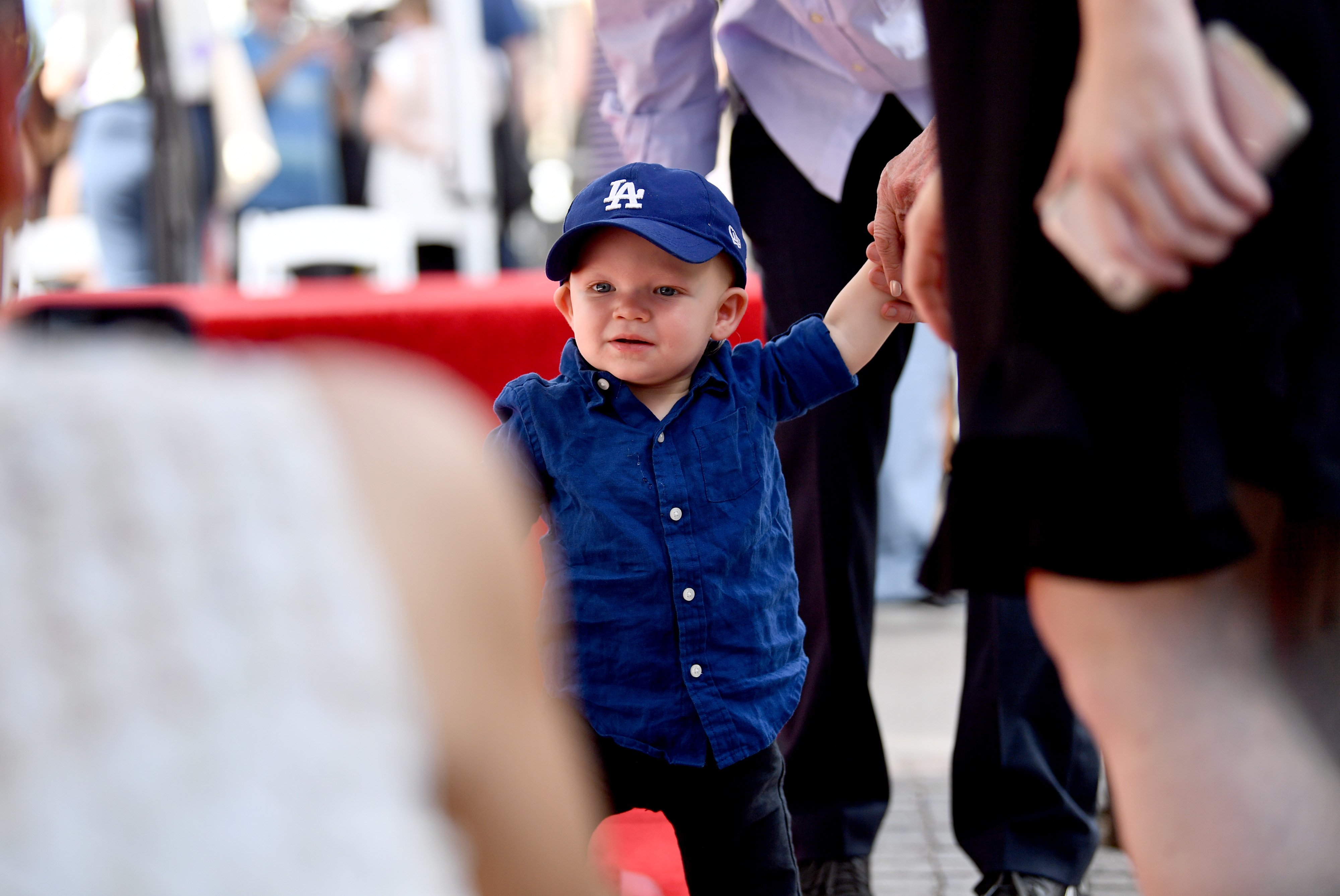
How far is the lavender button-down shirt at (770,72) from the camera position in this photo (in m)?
1.68

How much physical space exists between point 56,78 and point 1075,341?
4348 millimetres

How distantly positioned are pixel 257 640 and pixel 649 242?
1.19m

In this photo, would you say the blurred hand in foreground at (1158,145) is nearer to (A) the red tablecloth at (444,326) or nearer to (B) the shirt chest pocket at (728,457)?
(B) the shirt chest pocket at (728,457)

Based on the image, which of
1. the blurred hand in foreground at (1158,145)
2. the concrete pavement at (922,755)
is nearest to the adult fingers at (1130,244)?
the blurred hand in foreground at (1158,145)

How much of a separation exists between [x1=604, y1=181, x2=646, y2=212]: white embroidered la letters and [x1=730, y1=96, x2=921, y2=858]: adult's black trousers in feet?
1.01

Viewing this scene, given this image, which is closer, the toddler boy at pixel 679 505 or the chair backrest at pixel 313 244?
the toddler boy at pixel 679 505

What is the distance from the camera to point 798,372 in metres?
1.62

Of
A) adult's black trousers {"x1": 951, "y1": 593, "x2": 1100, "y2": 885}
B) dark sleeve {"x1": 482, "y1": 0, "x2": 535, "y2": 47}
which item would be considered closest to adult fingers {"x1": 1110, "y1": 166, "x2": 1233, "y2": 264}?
adult's black trousers {"x1": 951, "y1": 593, "x2": 1100, "y2": 885}

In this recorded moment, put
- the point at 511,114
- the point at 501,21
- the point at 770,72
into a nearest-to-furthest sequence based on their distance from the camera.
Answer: the point at 770,72
the point at 501,21
the point at 511,114

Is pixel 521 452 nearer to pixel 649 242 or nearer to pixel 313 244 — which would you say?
pixel 649 242

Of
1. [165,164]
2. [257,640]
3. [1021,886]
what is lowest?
[1021,886]

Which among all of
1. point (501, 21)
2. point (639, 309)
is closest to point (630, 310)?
point (639, 309)

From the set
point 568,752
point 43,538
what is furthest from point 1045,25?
point 43,538

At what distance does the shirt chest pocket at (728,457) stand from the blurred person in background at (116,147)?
3.67 meters
